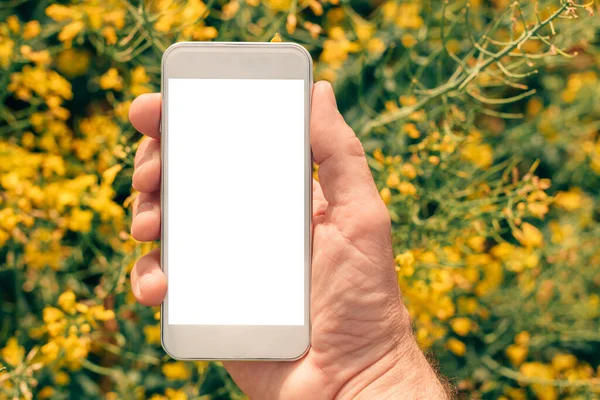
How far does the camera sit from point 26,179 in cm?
156

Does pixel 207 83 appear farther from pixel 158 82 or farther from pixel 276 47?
pixel 158 82

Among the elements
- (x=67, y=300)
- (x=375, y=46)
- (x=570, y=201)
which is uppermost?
(x=375, y=46)

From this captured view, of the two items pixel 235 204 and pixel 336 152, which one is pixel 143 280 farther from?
pixel 336 152

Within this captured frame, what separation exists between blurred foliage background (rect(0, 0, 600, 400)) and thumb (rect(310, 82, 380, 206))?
234 mm

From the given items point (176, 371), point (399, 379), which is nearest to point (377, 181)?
point (399, 379)

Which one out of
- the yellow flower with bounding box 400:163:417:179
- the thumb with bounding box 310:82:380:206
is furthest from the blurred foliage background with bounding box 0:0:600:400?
the thumb with bounding box 310:82:380:206

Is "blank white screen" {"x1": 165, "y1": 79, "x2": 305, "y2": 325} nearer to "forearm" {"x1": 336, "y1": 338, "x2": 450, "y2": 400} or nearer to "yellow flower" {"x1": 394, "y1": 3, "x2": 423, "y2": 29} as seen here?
"forearm" {"x1": 336, "y1": 338, "x2": 450, "y2": 400}

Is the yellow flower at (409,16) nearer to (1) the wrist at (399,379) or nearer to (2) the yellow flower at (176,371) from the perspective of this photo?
(1) the wrist at (399,379)

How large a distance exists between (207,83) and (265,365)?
60cm

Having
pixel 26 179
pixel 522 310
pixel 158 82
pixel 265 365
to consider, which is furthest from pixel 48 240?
pixel 522 310

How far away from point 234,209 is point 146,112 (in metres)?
0.26

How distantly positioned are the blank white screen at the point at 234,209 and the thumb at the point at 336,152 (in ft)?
0.15

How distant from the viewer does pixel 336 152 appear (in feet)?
3.52

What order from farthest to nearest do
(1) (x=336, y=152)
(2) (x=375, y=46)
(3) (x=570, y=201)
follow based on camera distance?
(3) (x=570, y=201) < (2) (x=375, y=46) < (1) (x=336, y=152)
